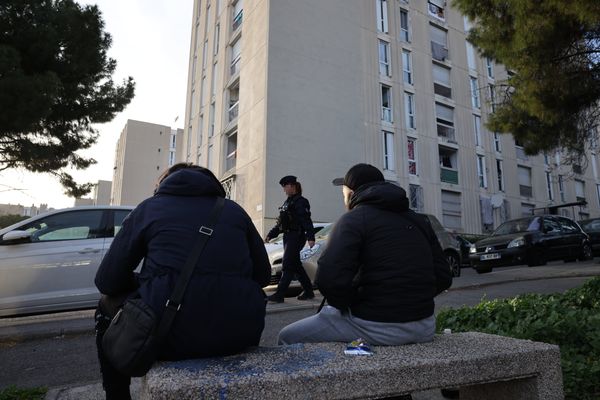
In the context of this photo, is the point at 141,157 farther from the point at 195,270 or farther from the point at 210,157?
the point at 195,270

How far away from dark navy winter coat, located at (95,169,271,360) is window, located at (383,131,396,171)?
73.1ft

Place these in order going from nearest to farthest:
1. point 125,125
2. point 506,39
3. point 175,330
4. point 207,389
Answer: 1. point 207,389
2. point 175,330
3. point 506,39
4. point 125,125

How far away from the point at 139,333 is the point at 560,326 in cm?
324

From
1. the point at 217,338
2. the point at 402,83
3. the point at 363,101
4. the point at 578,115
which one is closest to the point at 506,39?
the point at 578,115

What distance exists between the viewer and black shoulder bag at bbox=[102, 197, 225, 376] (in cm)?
182

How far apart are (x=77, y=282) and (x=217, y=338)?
5.12m

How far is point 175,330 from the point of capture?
189cm

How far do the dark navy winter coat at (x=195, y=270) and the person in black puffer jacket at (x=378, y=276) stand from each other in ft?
1.55

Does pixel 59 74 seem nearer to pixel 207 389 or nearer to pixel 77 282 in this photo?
pixel 77 282

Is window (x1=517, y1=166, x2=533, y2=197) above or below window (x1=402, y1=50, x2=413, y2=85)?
below

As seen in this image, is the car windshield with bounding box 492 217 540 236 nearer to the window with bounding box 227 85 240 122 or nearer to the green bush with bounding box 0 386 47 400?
the green bush with bounding box 0 386 47 400

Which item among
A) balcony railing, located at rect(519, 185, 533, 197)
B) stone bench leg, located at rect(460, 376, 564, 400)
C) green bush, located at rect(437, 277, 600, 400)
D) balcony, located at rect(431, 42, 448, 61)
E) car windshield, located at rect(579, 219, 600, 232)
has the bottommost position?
stone bench leg, located at rect(460, 376, 564, 400)

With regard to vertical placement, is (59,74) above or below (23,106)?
above

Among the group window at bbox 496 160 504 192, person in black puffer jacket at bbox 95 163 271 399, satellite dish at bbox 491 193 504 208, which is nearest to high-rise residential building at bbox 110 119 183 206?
window at bbox 496 160 504 192
